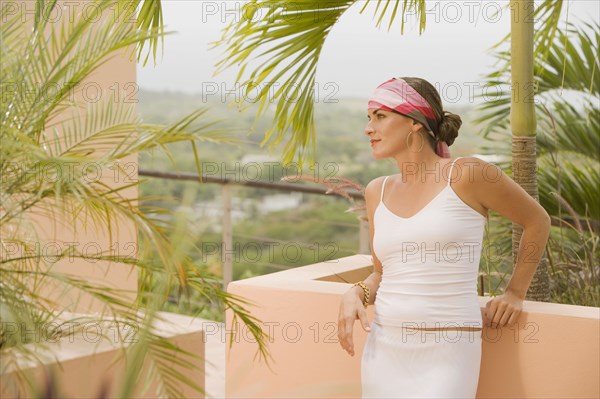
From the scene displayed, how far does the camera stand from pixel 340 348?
2.96 m

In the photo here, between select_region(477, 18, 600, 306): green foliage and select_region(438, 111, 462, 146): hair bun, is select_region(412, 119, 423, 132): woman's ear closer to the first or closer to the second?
select_region(438, 111, 462, 146): hair bun

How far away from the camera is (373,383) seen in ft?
8.02

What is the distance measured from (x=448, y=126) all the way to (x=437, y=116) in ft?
0.14

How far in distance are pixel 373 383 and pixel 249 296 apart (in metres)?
0.85

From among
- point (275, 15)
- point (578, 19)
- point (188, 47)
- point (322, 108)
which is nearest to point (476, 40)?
point (322, 108)

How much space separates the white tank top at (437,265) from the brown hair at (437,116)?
6.9 inches

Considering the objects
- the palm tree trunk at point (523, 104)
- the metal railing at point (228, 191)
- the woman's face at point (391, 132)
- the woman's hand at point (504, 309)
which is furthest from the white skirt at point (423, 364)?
the metal railing at point (228, 191)

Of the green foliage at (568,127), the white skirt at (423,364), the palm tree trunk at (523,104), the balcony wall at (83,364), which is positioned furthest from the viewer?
the green foliage at (568,127)

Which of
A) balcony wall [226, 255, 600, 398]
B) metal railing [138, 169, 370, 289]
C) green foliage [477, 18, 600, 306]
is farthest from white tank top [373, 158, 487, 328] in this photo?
metal railing [138, 169, 370, 289]

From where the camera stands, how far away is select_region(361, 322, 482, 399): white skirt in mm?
2338

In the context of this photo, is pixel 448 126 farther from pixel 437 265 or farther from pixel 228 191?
pixel 228 191

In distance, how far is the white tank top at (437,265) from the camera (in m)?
2.38

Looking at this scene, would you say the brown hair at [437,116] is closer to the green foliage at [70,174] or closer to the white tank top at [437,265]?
the white tank top at [437,265]

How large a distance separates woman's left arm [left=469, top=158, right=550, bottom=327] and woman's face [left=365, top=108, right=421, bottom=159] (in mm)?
207
